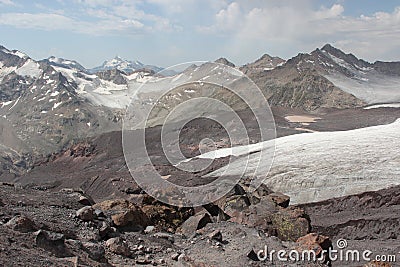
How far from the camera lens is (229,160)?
144 ft

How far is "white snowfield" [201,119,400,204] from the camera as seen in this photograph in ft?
105

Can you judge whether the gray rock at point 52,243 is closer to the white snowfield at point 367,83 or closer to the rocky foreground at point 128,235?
the rocky foreground at point 128,235

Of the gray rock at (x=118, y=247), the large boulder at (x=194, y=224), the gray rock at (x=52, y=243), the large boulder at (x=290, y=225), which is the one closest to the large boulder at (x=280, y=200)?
the large boulder at (x=290, y=225)

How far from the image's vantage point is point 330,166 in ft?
115

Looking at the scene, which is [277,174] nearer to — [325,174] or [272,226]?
[325,174]

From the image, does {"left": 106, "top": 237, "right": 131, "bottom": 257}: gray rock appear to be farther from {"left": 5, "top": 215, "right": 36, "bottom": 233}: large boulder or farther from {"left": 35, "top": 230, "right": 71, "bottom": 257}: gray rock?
{"left": 5, "top": 215, "right": 36, "bottom": 233}: large boulder

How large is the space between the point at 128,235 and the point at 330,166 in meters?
24.6

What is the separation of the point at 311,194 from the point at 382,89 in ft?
413

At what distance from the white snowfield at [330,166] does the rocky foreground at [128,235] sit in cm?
1424

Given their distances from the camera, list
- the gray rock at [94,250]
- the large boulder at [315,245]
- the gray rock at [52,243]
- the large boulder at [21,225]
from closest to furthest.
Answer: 1. the gray rock at [52,243]
2. the large boulder at [21,225]
3. the gray rock at [94,250]
4. the large boulder at [315,245]

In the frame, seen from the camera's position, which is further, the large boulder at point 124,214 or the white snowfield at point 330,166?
the white snowfield at point 330,166

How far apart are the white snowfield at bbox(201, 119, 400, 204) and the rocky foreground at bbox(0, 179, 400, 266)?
14.2m

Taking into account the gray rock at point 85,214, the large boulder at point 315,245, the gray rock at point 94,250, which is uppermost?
the gray rock at point 85,214

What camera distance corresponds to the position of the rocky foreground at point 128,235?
32.9 feet
